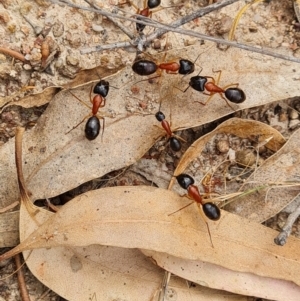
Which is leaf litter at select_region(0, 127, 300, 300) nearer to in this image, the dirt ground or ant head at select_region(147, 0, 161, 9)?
the dirt ground

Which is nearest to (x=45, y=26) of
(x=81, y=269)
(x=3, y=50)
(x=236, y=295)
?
(x=3, y=50)

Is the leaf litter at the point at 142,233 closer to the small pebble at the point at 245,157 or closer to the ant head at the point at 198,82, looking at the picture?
the small pebble at the point at 245,157

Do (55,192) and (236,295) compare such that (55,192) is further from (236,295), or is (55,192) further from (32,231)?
(236,295)

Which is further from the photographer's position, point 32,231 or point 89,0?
point 89,0

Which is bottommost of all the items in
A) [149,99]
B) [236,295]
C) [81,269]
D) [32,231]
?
[236,295]

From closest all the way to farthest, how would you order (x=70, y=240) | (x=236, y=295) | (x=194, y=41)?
(x=70, y=240), (x=236, y=295), (x=194, y=41)
